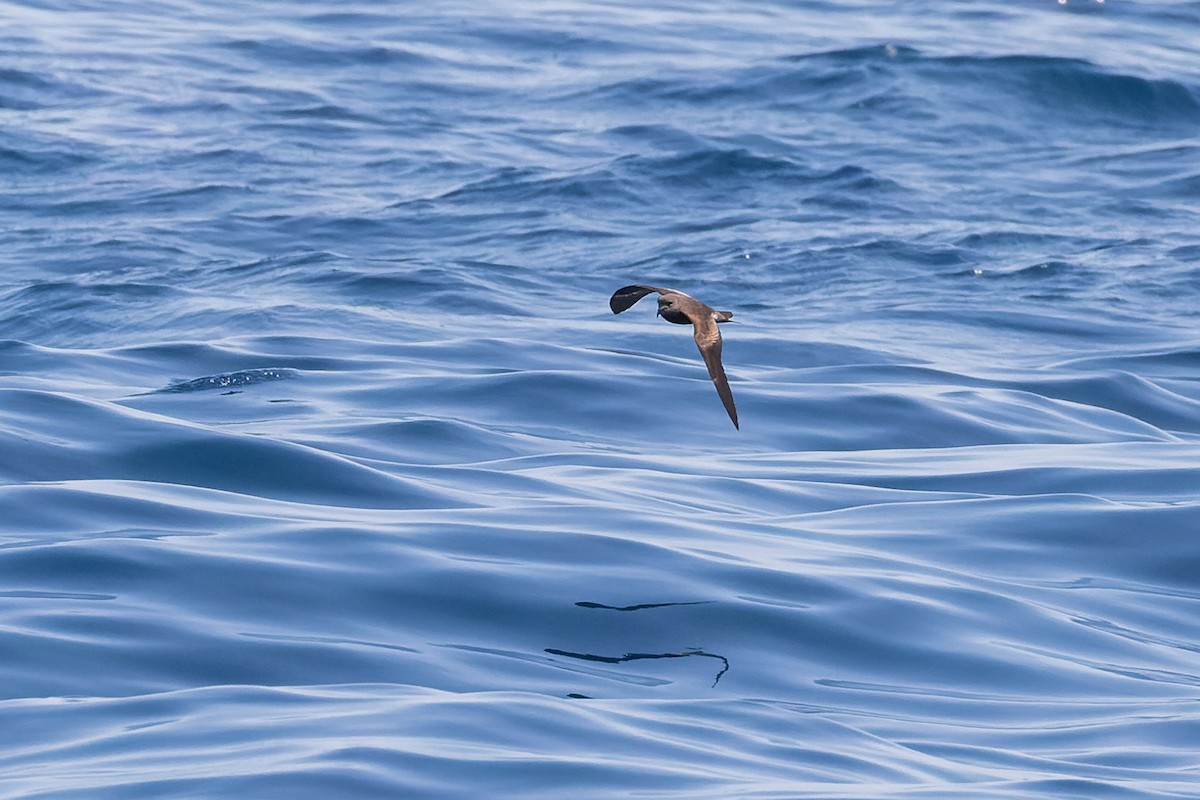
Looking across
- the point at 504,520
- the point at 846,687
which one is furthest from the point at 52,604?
the point at 846,687

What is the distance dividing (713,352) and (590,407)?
4.54 meters

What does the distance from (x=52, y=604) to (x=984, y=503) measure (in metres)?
3.91

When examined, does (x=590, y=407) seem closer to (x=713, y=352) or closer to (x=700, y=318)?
(x=700, y=318)

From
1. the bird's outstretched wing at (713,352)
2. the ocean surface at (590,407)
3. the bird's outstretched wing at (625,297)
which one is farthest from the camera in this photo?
the bird's outstretched wing at (625,297)

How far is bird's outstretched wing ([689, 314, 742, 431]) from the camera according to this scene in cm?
551

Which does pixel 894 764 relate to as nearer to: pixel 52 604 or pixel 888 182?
pixel 52 604

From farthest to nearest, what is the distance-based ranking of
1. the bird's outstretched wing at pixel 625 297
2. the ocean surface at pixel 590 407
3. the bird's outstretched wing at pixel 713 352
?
the bird's outstretched wing at pixel 625 297 → the bird's outstretched wing at pixel 713 352 → the ocean surface at pixel 590 407

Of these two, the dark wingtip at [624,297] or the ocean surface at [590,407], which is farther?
the dark wingtip at [624,297]

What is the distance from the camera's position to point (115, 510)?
23.5 ft

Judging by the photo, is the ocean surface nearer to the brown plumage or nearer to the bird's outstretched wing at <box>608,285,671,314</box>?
the brown plumage

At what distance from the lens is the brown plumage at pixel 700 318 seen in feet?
18.2

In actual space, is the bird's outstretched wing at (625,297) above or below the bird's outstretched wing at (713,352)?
above

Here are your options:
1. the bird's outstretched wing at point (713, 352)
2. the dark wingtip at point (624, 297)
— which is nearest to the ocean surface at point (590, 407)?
the bird's outstretched wing at point (713, 352)

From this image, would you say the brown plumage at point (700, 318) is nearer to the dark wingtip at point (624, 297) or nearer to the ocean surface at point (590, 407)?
the dark wingtip at point (624, 297)
